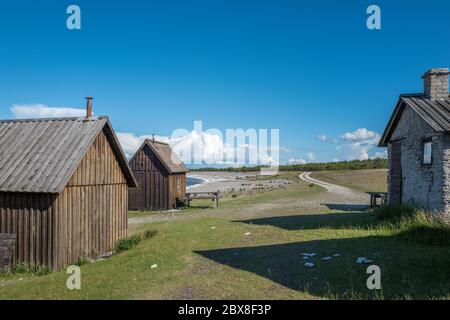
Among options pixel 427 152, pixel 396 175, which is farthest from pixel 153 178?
pixel 427 152

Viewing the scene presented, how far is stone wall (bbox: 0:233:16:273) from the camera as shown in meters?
13.0

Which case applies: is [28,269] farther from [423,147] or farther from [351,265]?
[423,147]

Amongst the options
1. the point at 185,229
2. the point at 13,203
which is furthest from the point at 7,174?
the point at 185,229

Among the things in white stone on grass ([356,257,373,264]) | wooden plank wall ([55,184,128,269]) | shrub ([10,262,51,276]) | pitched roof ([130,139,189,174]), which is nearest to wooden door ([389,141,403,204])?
white stone on grass ([356,257,373,264])

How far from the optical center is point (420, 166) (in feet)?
54.3

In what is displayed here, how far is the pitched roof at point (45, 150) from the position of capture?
13.1m

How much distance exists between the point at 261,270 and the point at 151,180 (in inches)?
876

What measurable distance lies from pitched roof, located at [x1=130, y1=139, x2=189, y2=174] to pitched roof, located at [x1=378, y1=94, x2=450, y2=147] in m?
19.2

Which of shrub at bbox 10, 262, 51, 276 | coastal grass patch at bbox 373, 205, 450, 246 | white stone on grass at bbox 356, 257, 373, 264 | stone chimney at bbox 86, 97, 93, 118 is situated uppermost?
stone chimney at bbox 86, 97, 93, 118

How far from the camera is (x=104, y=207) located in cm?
1616

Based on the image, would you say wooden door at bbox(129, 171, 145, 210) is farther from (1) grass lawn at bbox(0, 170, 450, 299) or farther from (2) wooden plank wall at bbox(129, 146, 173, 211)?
(1) grass lawn at bbox(0, 170, 450, 299)

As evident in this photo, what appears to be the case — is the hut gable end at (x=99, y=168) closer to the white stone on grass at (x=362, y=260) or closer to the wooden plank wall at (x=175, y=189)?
the white stone on grass at (x=362, y=260)

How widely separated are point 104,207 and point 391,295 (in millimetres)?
13154
